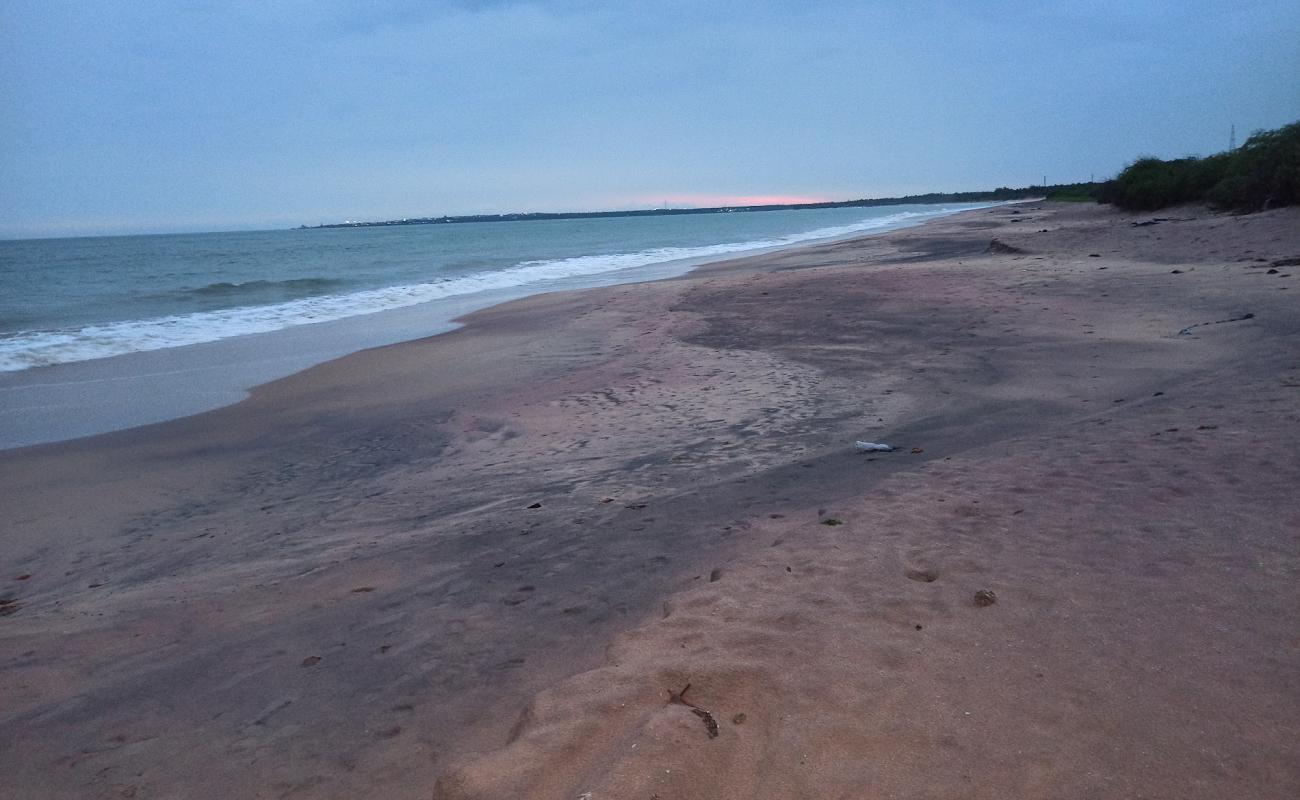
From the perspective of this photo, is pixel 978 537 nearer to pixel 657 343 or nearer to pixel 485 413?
pixel 485 413

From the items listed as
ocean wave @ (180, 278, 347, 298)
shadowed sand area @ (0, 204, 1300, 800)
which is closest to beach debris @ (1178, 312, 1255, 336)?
shadowed sand area @ (0, 204, 1300, 800)

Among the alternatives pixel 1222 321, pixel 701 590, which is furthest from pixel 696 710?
pixel 1222 321

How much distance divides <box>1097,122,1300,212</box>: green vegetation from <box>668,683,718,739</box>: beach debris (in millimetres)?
23020

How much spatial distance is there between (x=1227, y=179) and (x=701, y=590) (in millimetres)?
28460

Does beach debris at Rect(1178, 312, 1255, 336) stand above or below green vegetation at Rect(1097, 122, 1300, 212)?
below

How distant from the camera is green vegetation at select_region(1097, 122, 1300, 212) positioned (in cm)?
2019

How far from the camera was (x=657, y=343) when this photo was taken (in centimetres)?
1177

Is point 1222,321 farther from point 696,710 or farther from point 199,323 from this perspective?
point 199,323

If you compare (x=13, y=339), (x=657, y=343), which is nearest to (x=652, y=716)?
(x=657, y=343)

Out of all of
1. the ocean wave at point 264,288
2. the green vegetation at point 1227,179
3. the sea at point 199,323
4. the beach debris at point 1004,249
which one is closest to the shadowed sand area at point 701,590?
the sea at point 199,323

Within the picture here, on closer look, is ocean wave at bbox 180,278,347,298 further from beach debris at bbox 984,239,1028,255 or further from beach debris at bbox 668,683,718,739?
beach debris at bbox 668,683,718,739

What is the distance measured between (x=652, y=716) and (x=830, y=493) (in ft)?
8.77

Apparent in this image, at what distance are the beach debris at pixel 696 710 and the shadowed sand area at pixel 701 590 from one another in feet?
0.06

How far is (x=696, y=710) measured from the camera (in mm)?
2715
